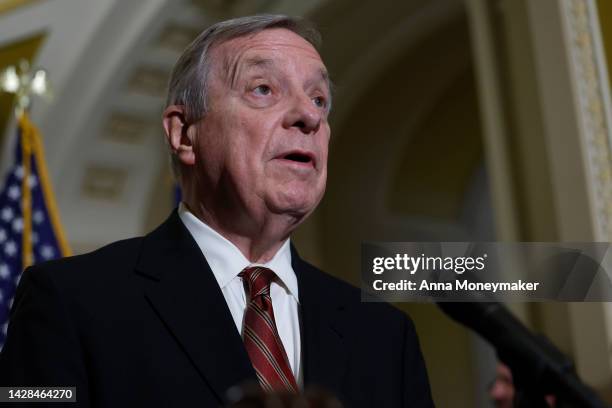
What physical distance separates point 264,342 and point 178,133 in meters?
0.48

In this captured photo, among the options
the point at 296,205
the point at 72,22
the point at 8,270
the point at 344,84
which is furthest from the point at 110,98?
the point at 296,205

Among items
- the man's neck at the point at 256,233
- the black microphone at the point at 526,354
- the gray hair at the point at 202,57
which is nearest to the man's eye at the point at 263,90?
the gray hair at the point at 202,57

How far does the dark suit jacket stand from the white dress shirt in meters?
0.02

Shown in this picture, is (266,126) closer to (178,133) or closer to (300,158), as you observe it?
(300,158)

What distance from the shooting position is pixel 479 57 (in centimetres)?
398

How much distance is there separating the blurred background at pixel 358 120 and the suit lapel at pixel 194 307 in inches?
98.9

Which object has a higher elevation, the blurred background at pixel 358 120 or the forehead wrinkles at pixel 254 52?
the blurred background at pixel 358 120

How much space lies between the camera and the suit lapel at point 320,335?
124 cm

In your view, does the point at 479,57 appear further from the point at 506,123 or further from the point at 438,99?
the point at 438,99

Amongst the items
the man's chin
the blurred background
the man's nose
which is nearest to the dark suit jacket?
the man's chin

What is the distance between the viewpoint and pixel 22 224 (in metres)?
4.36

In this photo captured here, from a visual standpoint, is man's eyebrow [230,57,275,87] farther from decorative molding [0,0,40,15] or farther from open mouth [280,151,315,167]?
decorative molding [0,0,40,15]

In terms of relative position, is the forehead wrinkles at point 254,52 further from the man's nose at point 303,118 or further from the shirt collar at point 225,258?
the shirt collar at point 225,258

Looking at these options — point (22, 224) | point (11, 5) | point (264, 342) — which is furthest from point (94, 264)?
point (11, 5)
